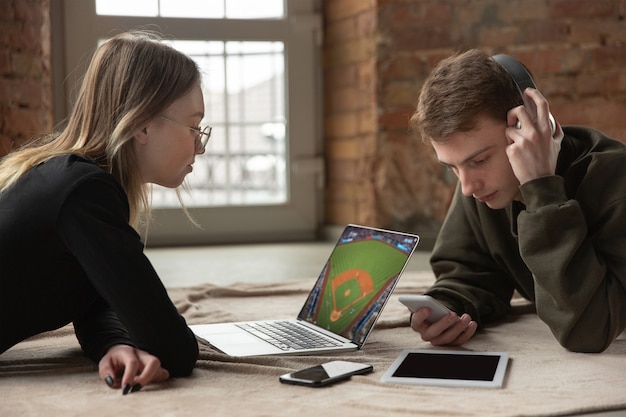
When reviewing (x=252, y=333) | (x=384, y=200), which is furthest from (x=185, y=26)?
(x=252, y=333)

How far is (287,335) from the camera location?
1.86 m

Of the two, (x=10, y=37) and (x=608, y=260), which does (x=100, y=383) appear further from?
(x=10, y=37)

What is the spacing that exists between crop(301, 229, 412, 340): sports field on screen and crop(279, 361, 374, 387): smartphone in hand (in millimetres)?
194

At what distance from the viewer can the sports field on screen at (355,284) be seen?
1771 mm

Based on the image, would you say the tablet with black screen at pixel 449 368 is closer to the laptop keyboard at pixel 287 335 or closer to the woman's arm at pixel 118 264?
the laptop keyboard at pixel 287 335

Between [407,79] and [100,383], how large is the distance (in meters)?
2.64

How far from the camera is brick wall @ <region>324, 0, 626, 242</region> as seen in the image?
3.77 m

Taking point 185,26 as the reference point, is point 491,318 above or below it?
below

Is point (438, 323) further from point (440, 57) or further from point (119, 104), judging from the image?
point (440, 57)

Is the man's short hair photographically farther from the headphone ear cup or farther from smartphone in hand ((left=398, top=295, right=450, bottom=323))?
smartphone in hand ((left=398, top=295, right=450, bottom=323))

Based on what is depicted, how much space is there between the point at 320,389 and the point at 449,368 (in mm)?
264

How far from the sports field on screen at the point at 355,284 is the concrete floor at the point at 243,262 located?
104 cm

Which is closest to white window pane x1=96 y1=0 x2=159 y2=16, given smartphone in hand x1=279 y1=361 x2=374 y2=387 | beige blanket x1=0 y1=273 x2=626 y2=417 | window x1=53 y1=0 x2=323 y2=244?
window x1=53 y1=0 x2=323 y2=244

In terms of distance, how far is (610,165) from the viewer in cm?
167
